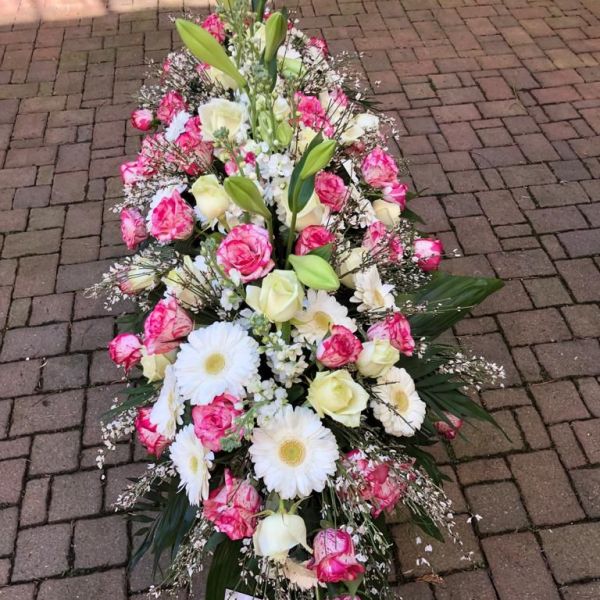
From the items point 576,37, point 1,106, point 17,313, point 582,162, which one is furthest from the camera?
point 576,37

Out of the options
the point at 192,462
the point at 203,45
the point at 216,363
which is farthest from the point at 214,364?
the point at 203,45

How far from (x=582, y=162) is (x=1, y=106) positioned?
3965mm

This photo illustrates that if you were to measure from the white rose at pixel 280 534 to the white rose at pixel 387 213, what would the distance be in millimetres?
954

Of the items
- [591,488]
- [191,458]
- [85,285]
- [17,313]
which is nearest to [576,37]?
[591,488]

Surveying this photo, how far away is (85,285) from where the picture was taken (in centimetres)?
308

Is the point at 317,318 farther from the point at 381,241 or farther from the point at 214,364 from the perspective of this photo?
the point at 381,241

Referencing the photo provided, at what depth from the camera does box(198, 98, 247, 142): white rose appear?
1.70 meters

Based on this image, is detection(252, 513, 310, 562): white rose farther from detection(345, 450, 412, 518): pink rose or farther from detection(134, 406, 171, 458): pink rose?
detection(134, 406, 171, 458): pink rose

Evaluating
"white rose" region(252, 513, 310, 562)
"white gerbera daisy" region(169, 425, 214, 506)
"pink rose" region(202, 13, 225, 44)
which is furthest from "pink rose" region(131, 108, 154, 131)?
"white rose" region(252, 513, 310, 562)

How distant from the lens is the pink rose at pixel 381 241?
1634 millimetres

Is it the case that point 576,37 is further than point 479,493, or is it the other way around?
point 576,37

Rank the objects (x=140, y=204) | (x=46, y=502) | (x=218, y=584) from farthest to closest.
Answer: (x=46, y=502), (x=140, y=204), (x=218, y=584)

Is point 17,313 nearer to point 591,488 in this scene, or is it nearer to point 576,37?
point 591,488

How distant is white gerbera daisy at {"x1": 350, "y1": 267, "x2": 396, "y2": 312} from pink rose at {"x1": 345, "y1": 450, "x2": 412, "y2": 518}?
354 millimetres
